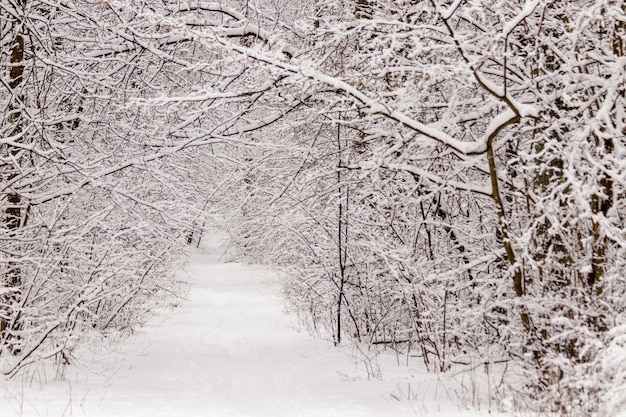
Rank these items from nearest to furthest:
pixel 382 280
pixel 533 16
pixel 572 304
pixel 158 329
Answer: pixel 572 304 → pixel 533 16 → pixel 382 280 → pixel 158 329

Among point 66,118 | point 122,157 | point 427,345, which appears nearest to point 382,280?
point 427,345

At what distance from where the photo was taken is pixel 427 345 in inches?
324

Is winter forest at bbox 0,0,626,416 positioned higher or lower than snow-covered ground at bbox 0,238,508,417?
higher

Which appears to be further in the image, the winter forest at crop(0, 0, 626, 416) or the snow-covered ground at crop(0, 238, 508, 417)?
the snow-covered ground at crop(0, 238, 508, 417)

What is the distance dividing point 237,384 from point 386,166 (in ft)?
8.93

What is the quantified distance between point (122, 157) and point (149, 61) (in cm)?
118

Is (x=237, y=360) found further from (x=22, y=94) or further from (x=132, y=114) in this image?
(x=22, y=94)

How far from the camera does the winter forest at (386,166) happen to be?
491cm

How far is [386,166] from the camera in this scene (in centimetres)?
608

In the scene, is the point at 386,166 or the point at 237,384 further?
the point at 237,384

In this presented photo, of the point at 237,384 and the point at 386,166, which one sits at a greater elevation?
the point at 386,166

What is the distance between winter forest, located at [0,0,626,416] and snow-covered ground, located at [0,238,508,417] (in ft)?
1.33

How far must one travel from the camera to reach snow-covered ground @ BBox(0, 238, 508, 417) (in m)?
5.34

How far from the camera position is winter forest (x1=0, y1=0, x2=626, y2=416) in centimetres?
491
